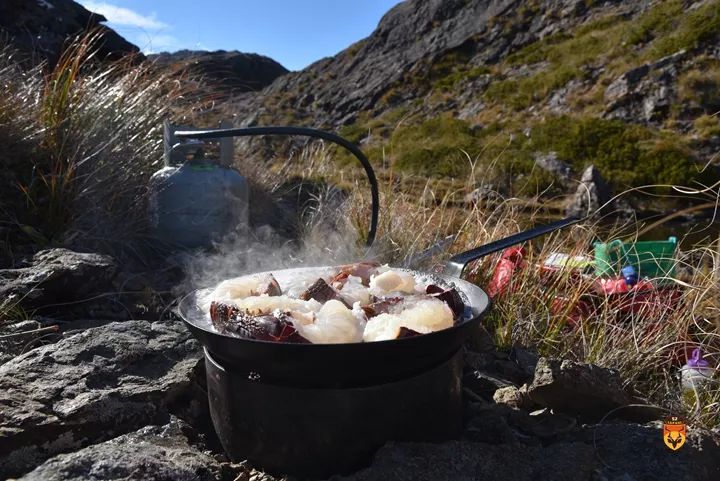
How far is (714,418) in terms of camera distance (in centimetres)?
274

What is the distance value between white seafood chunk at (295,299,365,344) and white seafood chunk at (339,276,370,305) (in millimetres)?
199

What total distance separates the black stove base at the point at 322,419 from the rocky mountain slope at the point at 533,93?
15.4 ft

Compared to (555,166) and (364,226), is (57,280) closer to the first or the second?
(364,226)

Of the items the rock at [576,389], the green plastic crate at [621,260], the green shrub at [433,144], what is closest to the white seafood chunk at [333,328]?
the rock at [576,389]

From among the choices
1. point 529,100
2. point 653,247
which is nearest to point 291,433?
point 653,247

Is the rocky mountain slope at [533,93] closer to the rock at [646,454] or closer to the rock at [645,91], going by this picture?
the rock at [645,91]

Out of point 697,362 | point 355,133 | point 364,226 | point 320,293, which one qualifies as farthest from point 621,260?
point 355,133

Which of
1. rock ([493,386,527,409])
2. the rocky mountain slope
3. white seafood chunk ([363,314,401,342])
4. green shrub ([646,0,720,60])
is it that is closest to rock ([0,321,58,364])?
white seafood chunk ([363,314,401,342])

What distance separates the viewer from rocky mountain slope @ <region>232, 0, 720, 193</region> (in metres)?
13.9

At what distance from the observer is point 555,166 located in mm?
13836

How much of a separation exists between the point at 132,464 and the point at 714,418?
8.42ft

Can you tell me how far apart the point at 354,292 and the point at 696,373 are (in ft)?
6.64

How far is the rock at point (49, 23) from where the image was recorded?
738 cm

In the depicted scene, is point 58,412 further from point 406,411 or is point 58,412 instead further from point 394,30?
point 394,30
